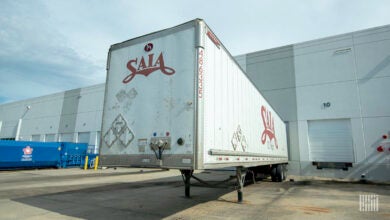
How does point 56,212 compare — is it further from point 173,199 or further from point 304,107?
point 304,107

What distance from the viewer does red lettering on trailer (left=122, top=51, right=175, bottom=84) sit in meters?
5.57

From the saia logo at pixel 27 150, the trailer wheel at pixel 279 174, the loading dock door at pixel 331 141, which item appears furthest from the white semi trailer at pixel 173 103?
the saia logo at pixel 27 150

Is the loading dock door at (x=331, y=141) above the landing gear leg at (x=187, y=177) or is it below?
above

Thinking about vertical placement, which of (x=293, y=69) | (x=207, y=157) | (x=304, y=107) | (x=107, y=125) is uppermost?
(x=293, y=69)

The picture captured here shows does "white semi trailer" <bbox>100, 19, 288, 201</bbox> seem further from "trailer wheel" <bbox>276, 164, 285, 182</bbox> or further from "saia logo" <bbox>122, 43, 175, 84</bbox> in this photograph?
"trailer wheel" <bbox>276, 164, 285, 182</bbox>

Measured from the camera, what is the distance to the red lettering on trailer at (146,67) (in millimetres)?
5573

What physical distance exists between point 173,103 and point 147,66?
1.34 metres

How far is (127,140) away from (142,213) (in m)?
2.17

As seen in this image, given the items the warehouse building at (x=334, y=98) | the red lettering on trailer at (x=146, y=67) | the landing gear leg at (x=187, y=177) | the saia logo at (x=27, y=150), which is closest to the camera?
the red lettering on trailer at (x=146, y=67)

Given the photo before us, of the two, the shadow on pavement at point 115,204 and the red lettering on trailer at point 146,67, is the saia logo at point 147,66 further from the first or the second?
the shadow on pavement at point 115,204

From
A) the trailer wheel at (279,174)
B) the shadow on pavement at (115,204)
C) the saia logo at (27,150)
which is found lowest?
the shadow on pavement at (115,204)

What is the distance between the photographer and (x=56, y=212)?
6.19m

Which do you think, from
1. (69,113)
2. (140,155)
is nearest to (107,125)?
(140,155)

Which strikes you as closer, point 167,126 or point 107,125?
point 167,126
